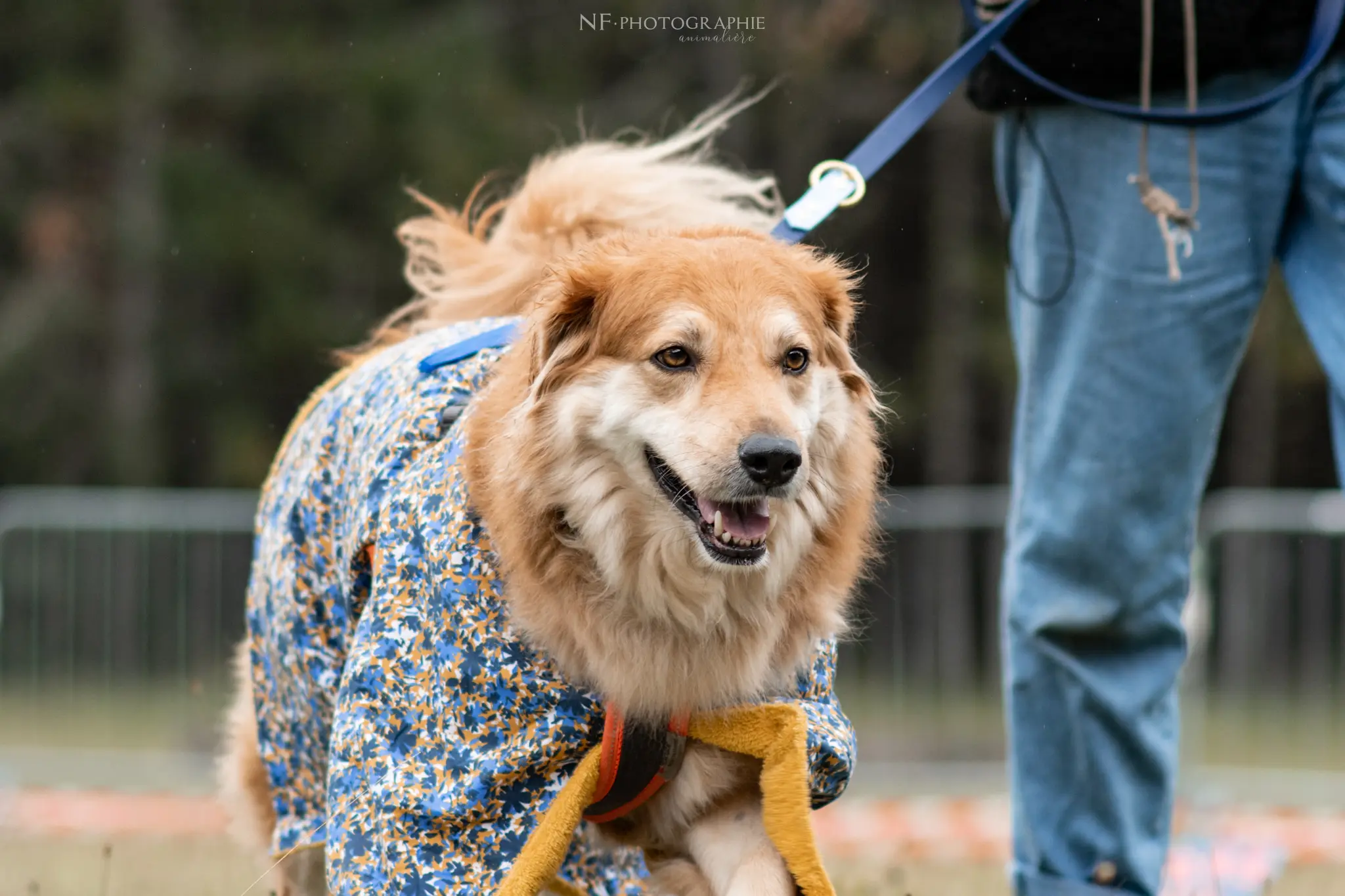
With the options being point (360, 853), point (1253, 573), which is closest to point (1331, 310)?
point (360, 853)

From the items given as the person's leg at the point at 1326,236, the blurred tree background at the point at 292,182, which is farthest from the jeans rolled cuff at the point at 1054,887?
the blurred tree background at the point at 292,182

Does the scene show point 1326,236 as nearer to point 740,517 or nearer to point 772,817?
→ point 740,517

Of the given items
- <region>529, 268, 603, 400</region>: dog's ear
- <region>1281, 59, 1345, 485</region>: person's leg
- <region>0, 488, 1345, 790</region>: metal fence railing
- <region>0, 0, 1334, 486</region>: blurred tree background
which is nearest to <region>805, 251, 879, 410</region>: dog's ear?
<region>529, 268, 603, 400</region>: dog's ear

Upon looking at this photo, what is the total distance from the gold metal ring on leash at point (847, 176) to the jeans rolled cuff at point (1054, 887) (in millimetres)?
1409

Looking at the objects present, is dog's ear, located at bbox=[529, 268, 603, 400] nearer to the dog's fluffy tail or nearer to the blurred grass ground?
the dog's fluffy tail

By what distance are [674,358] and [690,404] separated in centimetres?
10

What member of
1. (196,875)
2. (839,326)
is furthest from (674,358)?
(196,875)

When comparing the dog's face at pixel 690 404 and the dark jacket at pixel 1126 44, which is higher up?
the dark jacket at pixel 1126 44

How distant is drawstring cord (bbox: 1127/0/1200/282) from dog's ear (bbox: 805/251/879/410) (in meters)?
0.59

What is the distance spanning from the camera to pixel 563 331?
3.00 meters

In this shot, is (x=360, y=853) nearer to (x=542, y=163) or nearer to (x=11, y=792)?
(x=542, y=163)

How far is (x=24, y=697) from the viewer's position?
9.89m

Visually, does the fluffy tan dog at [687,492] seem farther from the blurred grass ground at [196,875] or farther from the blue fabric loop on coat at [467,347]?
the blurred grass ground at [196,875]

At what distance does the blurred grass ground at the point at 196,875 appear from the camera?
450 cm
